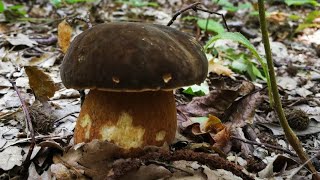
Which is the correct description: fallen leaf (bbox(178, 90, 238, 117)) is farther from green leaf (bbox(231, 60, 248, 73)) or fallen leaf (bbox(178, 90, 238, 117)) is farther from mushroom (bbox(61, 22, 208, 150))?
green leaf (bbox(231, 60, 248, 73))

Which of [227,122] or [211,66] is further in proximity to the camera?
[211,66]

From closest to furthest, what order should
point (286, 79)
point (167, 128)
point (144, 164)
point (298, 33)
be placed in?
point (144, 164), point (167, 128), point (286, 79), point (298, 33)

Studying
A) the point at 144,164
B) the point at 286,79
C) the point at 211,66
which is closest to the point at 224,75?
the point at 211,66

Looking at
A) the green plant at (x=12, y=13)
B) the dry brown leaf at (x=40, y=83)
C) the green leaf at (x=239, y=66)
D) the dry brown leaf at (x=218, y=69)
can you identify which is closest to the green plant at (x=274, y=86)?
the dry brown leaf at (x=40, y=83)

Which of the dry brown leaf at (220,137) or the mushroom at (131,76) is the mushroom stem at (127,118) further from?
the dry brown leaf at (220,137)

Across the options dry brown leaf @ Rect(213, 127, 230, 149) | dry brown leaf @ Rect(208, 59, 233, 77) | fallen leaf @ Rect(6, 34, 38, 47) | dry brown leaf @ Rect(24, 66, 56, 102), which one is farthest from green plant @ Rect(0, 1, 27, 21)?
dry brown leaf @ Rect(213, 127, 230, 149)

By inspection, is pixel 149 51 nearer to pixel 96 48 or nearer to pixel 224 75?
pixel 96 48

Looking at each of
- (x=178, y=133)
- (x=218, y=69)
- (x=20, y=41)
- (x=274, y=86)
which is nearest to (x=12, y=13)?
(x=20, y=41)
